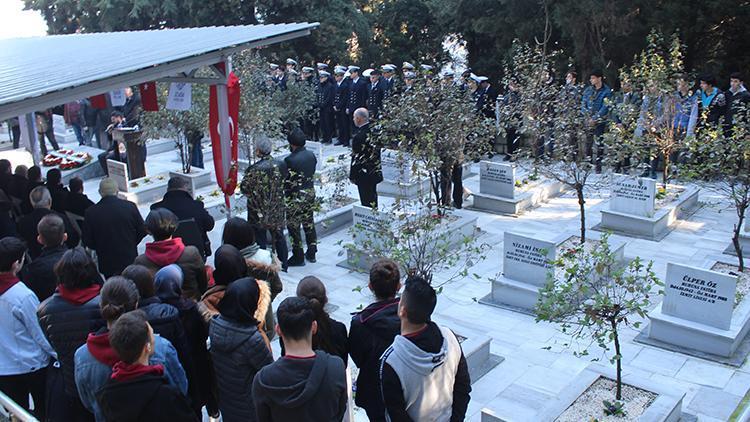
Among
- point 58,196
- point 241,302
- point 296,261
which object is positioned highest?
point 241,302

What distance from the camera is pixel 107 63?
23.9ft

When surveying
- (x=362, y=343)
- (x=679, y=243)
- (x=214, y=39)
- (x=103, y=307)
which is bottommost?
(x=679, y=243)

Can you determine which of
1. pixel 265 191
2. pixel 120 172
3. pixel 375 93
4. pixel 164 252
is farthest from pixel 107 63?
pixel 375 93

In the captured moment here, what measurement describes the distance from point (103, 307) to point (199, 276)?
43.6 inches

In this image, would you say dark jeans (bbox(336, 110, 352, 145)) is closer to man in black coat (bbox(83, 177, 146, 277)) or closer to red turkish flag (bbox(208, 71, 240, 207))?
red turkish flag (bbox(208, 71, 240, 207))

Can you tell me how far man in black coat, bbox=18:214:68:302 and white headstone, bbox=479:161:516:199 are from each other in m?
6.80

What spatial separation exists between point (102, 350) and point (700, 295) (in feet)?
17.1

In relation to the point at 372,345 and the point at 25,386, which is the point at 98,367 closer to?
the point at 372,345

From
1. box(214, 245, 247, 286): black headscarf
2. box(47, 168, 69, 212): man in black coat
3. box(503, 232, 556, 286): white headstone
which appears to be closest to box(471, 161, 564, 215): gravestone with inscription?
box(503, 232, 556, 286): white headstone

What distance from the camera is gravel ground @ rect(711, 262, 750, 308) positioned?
714 centimetres

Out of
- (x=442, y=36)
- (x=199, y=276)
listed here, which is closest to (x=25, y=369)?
(x=199, y=276)

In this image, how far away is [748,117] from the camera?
8.14 meters

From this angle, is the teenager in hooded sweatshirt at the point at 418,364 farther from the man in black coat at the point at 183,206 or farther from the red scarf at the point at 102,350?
the man in black coat at the point at 183,206

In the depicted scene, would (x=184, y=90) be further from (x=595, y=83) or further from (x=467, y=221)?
(x=595, y=83)
